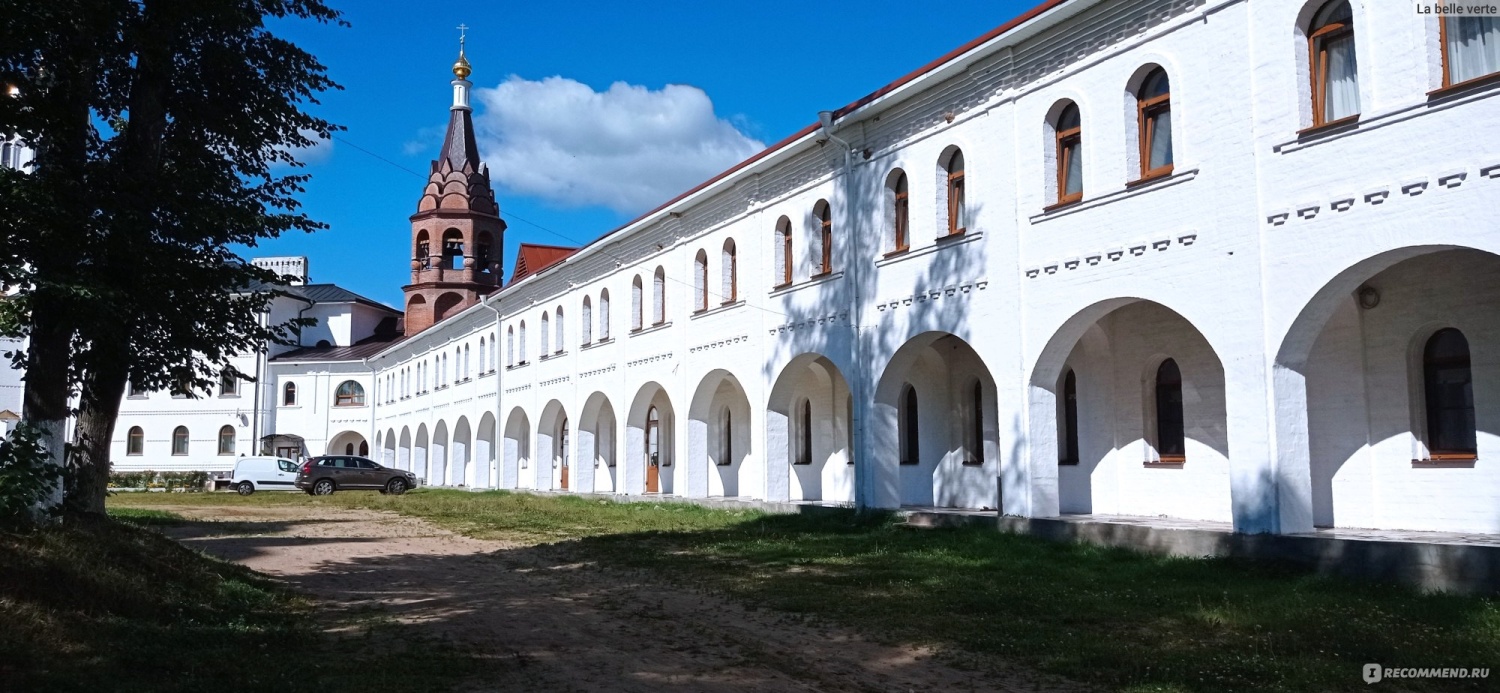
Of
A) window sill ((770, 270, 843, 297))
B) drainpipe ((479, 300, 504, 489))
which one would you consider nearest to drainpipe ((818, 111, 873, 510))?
window sill ((770, 270, 843, 297))

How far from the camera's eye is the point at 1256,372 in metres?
11.3

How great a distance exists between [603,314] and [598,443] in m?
4.56

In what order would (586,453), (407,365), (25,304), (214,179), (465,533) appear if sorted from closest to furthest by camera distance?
(25,304), (214,179), (465,533), (586,453), (407,365)

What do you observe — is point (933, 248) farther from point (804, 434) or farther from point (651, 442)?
point (651, 442)

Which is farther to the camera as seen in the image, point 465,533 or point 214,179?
point 465,533

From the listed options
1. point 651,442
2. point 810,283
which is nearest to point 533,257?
point 651,442

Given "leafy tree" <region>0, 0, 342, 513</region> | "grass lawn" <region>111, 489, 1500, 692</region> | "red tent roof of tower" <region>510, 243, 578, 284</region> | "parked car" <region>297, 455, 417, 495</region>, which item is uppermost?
"red tent roof of tower" <region>510, 243, 578, 284</region>

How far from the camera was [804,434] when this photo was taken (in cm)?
2230

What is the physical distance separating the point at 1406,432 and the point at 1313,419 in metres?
0.97

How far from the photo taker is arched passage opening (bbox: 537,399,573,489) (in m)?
32.2

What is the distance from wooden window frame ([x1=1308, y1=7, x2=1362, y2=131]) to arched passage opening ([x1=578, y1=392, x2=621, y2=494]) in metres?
20.1

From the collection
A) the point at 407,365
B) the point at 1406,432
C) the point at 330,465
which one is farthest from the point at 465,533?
the point at 407,365

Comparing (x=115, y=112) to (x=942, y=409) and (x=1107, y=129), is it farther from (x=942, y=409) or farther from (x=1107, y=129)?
(x=942, y=409)

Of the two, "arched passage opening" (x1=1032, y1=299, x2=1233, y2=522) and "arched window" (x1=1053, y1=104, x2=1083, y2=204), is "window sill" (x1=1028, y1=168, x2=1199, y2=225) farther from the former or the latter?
"arched passage opening" (x1=1032, y1=299, x2=1233, y2=522)
